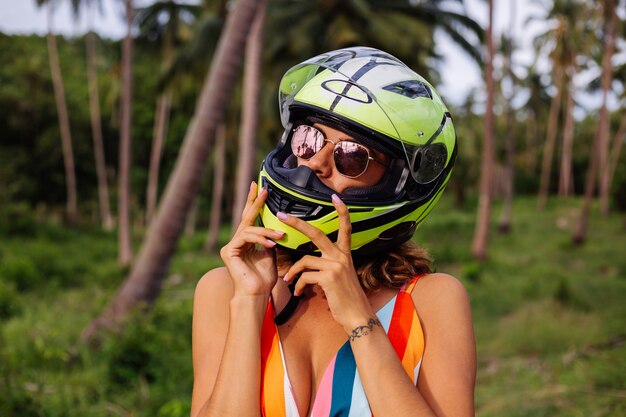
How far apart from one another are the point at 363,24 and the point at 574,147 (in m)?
35.8

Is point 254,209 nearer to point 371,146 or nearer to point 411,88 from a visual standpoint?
point 371,146

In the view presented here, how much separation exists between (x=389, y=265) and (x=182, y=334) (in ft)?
21.3

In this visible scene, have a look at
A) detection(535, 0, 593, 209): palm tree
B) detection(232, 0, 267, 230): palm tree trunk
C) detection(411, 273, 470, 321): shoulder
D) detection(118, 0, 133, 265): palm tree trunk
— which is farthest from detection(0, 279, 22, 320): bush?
detection(535, 0, 593, 209): palm tree

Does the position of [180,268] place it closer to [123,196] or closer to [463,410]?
[123,196]

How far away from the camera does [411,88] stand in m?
1.79

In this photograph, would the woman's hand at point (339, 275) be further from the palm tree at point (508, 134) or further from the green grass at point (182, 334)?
the palm tree at point (508, 134)

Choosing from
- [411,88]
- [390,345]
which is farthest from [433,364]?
[411,88]

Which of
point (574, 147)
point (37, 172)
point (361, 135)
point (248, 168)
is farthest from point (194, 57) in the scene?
point (574, 147)

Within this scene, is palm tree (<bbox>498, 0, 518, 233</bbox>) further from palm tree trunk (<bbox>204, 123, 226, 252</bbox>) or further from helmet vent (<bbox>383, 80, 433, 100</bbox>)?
helmet vent (<bbox>383, 80, 433, 100</bbox>)

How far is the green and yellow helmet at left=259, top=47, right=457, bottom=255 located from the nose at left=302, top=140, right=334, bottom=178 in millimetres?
27

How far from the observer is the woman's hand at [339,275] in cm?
154

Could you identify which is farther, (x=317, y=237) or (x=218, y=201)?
(x=218, y=201)

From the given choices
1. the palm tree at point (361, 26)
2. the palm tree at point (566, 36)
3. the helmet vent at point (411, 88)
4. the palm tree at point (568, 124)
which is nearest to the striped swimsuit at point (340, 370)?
the helmet vent at point (411, 88)

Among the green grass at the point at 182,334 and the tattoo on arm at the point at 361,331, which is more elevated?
the tattoo on arm at the point at 361,331
